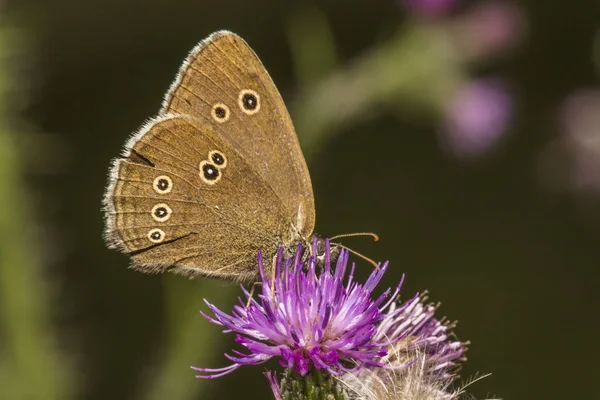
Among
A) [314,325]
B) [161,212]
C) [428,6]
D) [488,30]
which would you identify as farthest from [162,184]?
[488,30]

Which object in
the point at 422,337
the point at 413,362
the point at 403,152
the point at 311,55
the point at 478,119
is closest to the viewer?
the point at 413,362

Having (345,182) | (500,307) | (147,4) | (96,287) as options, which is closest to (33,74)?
(147,4)

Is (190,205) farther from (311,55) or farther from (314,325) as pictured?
(311,55)

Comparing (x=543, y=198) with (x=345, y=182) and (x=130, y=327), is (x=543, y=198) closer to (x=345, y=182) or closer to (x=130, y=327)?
(x=345, y=182)

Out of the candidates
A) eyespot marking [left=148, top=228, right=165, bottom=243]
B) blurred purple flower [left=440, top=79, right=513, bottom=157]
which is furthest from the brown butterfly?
blurred purple flower [left=440, top=79, right=513, bottom=157]

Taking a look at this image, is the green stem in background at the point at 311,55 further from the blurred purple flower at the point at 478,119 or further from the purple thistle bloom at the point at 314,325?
the purple thistle bloom at the point at 314,325

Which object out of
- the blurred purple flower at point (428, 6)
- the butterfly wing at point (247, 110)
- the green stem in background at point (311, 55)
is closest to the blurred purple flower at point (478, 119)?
the blurred purple flower at point (428, 6)
